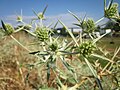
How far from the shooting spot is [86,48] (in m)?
0.73

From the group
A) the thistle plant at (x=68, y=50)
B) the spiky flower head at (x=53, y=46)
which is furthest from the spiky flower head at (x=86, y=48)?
Answer: the spiky flower head at (x=53, y=46)

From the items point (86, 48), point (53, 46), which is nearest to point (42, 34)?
point (53, 46)

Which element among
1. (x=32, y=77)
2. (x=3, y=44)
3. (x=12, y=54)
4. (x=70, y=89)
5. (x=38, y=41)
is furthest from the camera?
(x=3, y=44)

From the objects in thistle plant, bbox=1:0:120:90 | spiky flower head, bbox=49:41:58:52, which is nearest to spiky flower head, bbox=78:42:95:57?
thistle plant, bbox=1:0:120:90

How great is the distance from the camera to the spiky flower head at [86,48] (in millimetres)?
692

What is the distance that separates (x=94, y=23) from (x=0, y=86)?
2.06m

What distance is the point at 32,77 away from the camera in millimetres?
3186

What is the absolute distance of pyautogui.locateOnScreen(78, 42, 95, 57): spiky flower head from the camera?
692 mm

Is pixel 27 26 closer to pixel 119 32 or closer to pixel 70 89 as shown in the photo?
pixel 119 32

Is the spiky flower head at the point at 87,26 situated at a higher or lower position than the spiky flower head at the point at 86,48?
higher

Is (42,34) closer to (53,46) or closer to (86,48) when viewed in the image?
(53,46)

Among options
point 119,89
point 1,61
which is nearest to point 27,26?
point 119,89

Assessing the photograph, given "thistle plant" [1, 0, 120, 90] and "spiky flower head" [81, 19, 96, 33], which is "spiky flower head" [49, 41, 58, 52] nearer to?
"thistle plant" [1, 0, 120, 90]

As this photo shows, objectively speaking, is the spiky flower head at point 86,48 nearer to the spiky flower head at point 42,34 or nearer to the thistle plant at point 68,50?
the thistle plant at point 68,50
